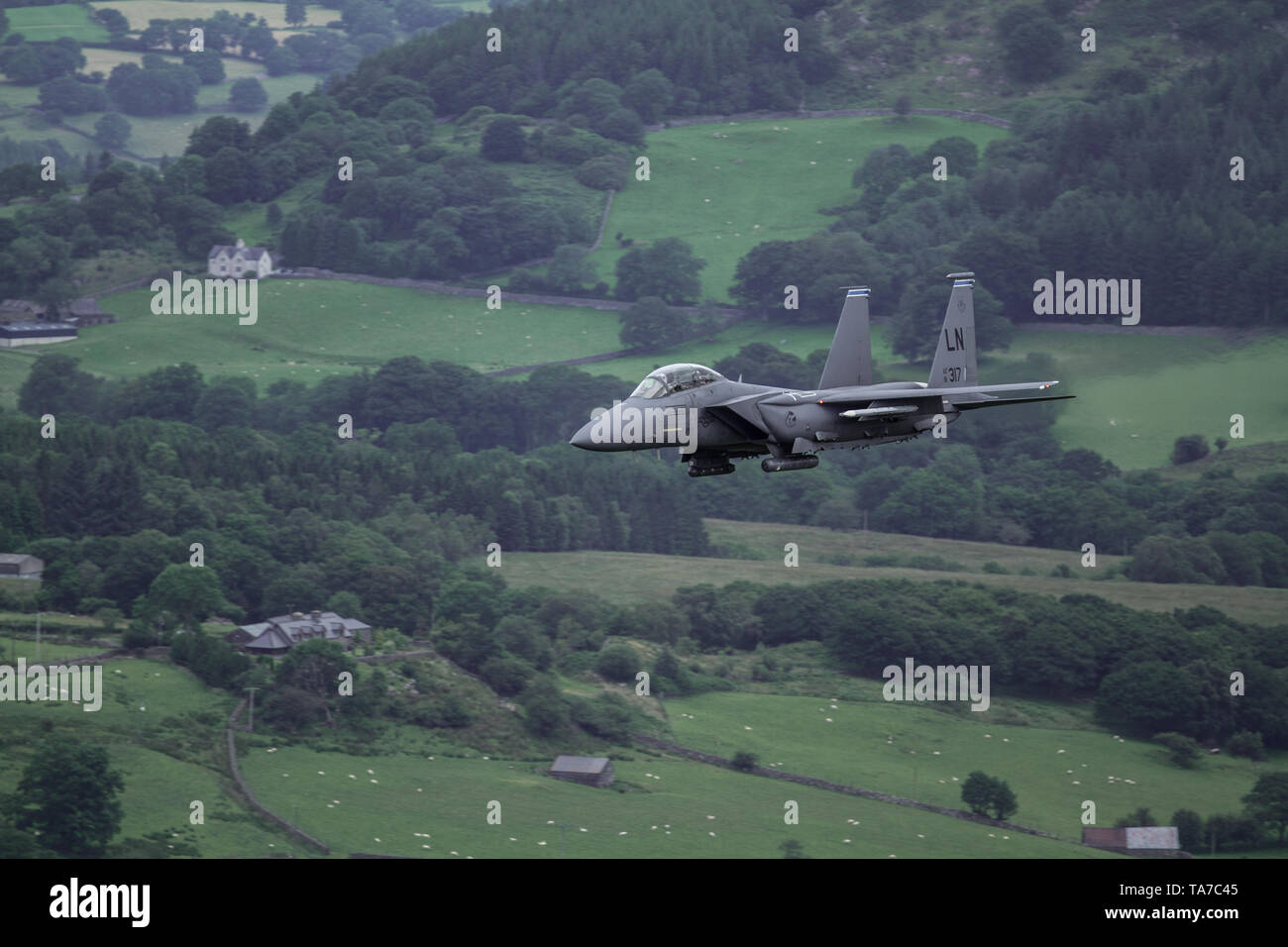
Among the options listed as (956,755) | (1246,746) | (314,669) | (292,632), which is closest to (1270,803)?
(1246,746)

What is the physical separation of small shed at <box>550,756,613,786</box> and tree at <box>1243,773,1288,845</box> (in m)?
56.5

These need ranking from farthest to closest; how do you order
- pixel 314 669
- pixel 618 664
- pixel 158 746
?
1. pixel 618 664
2. pixel 314 669
3. pixel 158 746

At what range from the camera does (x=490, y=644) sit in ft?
615

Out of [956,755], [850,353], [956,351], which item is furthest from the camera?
[956,755]

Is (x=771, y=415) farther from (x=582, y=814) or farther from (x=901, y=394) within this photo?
(x=582, y=814)

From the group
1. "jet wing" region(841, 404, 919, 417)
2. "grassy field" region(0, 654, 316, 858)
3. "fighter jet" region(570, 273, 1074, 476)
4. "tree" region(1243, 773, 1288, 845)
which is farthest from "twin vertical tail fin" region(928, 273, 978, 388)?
"tree" region(1243, 773, 1288, 845)

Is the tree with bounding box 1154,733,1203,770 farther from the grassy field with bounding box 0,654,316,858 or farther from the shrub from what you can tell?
the grassy field with bounding box 0,654,316,858

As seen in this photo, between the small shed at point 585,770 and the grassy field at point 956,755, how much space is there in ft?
38.3

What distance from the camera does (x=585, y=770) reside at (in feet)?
514

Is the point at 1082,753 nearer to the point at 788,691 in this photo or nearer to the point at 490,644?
the point at 788,691

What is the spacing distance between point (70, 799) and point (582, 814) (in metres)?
39.7

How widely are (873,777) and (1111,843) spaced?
810 inches
